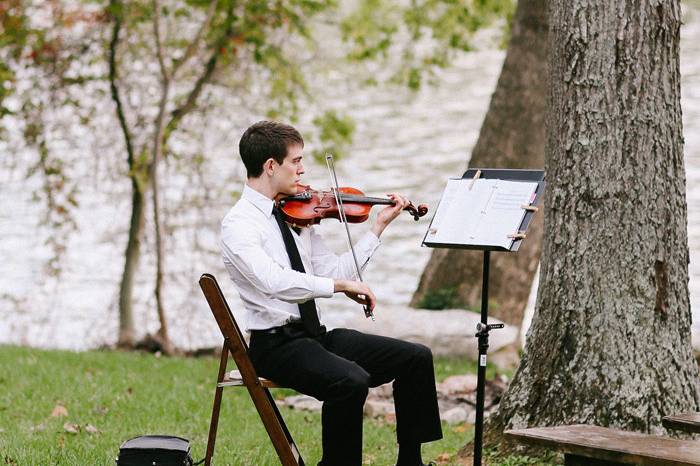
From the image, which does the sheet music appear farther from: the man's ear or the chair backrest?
the chair backrest

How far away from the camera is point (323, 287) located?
4.11 m

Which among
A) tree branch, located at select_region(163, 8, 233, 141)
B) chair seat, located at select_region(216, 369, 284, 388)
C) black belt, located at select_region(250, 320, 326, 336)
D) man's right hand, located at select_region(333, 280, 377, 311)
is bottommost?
chair seat, located at select_region(216, 369, 284, 388)

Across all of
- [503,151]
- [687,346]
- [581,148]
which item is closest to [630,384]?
[687,346]

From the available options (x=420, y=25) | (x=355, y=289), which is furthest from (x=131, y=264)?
(x=355, y=289)

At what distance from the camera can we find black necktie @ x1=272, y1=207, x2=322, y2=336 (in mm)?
4383

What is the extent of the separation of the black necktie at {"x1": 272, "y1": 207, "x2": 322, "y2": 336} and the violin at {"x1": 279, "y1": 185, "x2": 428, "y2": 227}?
37 millimetres

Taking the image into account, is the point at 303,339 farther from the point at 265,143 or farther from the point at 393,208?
the point at 265,143

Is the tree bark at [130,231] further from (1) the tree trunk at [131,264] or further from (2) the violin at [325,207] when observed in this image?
(2) the violin at [325,207]

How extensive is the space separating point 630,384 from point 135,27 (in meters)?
7.76

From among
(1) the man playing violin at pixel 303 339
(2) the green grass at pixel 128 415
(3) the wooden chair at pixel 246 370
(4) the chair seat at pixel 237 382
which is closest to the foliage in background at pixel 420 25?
(2) the green grass at pixel 128 415

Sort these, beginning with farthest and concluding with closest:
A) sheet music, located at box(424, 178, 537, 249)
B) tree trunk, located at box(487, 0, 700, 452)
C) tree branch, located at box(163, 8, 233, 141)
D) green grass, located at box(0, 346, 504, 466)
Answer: tree branch, located at box(163, 8, 233, 141) < green grass, located at box(0, 346, 504, 466) < tree trunk, located at box(487, 0, 700, 452) < sheet music, located at box(424, 178, 537, 249)

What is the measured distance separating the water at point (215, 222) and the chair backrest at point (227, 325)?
563 cm

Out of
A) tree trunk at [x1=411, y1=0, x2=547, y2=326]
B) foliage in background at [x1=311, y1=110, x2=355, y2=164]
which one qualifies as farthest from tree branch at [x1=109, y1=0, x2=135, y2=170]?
tree trunk at [x1=411, y1=0, x2=547, y2=326]

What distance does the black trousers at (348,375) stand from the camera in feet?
13.7
